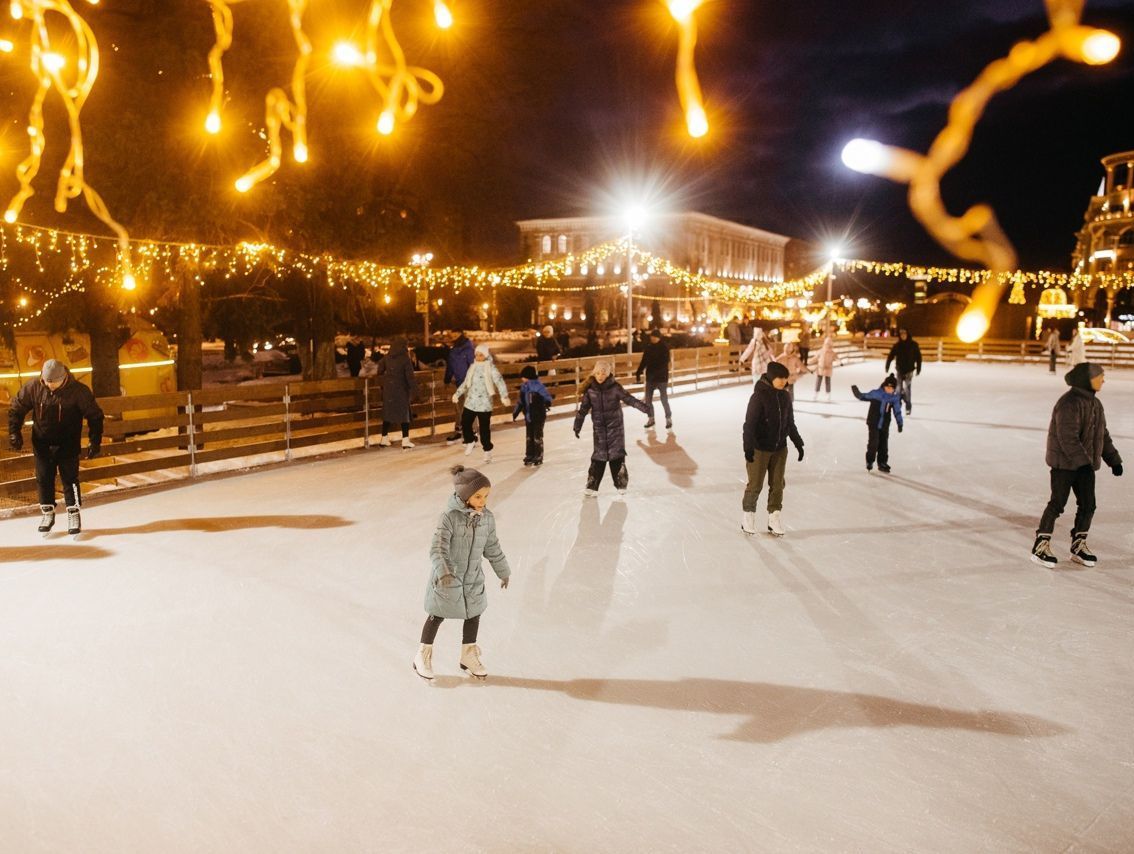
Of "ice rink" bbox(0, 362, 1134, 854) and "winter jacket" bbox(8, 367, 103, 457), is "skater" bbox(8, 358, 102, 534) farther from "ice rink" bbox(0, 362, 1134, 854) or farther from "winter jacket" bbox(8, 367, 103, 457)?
"ice rink" bbox(0, 362, 1134, 854)

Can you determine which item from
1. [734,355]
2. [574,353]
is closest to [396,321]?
[574,353]

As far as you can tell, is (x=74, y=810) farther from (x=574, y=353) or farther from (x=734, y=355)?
(x=574, y=353)

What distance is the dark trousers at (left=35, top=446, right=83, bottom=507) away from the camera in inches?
259

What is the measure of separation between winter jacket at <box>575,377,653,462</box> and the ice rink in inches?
23.7

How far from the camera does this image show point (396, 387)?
36.7 feet

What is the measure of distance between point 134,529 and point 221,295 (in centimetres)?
1327

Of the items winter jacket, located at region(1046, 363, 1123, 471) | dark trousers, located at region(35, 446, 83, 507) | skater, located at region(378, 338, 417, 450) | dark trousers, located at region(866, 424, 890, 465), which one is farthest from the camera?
skater, located at region(378, 338, 417, 450)

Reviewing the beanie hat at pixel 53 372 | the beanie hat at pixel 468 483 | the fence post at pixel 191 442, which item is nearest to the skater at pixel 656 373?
the fence post at pixel 191 442

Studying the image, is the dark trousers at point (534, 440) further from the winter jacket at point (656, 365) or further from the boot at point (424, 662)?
the boot at point (424, 662)

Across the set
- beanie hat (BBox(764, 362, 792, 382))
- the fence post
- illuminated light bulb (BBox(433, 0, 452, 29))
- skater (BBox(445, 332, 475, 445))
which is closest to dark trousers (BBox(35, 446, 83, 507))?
the fence post

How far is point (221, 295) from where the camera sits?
19.0 metres

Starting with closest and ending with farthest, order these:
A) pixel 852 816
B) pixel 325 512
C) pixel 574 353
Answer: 1. pixel 852 816
2. pixel 325 512
3. pixel 574 353

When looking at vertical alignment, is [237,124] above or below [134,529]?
above

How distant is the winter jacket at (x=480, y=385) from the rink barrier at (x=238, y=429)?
132 cm
